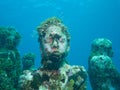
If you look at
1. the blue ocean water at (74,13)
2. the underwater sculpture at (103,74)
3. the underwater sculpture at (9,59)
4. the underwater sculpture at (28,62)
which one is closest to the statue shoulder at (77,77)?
the underwater sculpture at (9,59)

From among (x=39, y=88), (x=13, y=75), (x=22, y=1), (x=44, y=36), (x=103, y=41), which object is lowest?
(x=39, y=88)

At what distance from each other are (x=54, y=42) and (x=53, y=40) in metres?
0.15

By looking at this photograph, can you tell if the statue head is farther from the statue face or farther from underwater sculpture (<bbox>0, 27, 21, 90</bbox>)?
underwater sculpture (<bbox>0, 27, 21, 90</bbox>)

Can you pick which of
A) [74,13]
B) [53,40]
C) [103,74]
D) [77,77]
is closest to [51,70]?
[77,77]

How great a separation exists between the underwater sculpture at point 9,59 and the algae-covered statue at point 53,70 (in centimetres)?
66

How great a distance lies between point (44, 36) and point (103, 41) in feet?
17.9

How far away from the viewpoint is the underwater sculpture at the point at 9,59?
940 centimetres

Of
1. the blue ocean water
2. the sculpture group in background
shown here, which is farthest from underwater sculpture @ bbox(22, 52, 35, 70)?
the blue ocean water

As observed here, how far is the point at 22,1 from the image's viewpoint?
58.3 metres

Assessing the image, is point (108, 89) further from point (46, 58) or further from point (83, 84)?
point (46, 58)

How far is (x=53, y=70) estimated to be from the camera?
→ 9.81 meters

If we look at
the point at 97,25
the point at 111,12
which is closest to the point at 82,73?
the point at 111,12

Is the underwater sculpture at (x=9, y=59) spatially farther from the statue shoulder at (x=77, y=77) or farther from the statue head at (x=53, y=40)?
the statue shoulder at (x=77, y=77)

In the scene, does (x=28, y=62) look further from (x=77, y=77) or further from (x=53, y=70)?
(x=77, y=77)
